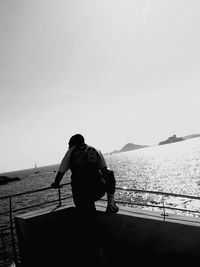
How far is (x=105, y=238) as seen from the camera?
191 inches

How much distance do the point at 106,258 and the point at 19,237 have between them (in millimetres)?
2004

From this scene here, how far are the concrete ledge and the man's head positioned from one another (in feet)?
4.31

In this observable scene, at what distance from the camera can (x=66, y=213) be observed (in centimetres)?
551

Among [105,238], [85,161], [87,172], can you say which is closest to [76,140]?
[85,161]

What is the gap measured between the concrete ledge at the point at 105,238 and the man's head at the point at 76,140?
1.31 m

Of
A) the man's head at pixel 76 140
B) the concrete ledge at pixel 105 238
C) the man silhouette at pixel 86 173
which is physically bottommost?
the concrete ledge at pixel 105 238

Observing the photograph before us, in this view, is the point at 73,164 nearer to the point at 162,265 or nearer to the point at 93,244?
the point at 93,244

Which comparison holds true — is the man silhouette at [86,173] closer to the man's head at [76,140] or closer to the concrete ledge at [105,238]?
the man's head at [76,140]

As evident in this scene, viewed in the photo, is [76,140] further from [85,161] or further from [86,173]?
[86,173]

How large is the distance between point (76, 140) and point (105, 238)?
2077 millimetres

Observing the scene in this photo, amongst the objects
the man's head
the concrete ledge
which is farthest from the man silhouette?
the concrete ledge

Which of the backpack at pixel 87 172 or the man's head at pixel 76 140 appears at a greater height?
the man's head at pixel 76 140

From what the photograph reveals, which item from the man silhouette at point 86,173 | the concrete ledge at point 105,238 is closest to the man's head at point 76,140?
the man silhouette at point 86,173

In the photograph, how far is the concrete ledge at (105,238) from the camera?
3949 millimetres
